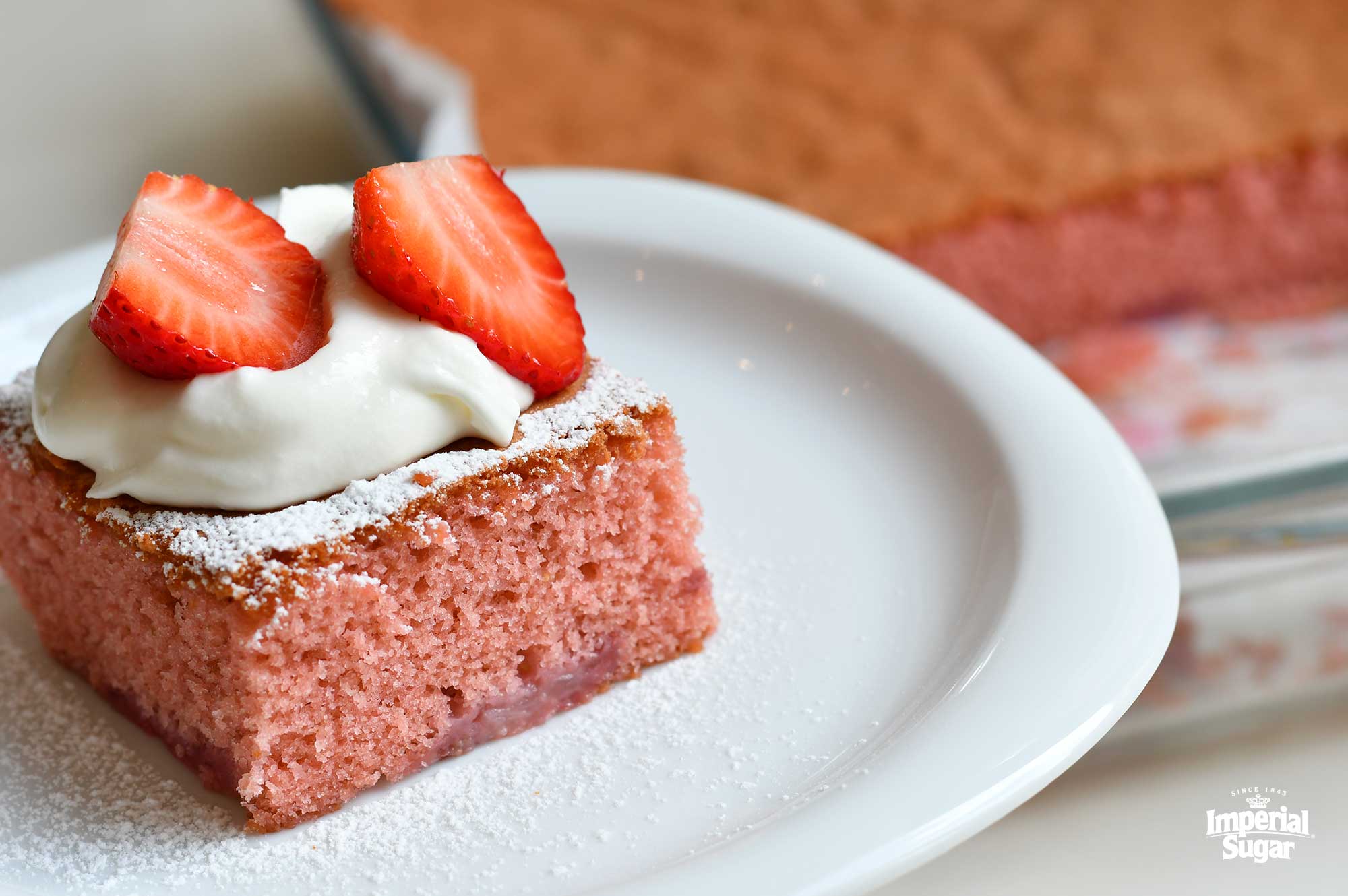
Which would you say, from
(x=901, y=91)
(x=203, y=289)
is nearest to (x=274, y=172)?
(x=901, y=91)

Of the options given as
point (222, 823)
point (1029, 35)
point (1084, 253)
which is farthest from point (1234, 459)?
point (222, 823)

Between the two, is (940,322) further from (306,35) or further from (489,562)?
(306,35)

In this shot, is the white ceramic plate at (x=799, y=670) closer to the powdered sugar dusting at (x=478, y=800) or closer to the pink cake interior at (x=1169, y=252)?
the powdered sugar dusting at (x=478, y=800)

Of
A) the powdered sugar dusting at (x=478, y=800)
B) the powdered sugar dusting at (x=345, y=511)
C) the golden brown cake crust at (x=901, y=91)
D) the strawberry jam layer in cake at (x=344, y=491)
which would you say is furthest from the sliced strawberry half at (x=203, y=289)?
the golden brown cake crust at (x=901, y=91)

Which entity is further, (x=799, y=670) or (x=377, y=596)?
(x=799, y=670)

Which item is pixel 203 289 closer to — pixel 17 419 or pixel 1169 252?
pixel 17 419

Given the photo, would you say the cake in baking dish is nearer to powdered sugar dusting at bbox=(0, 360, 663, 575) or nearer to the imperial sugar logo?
the imperial sugar logo
